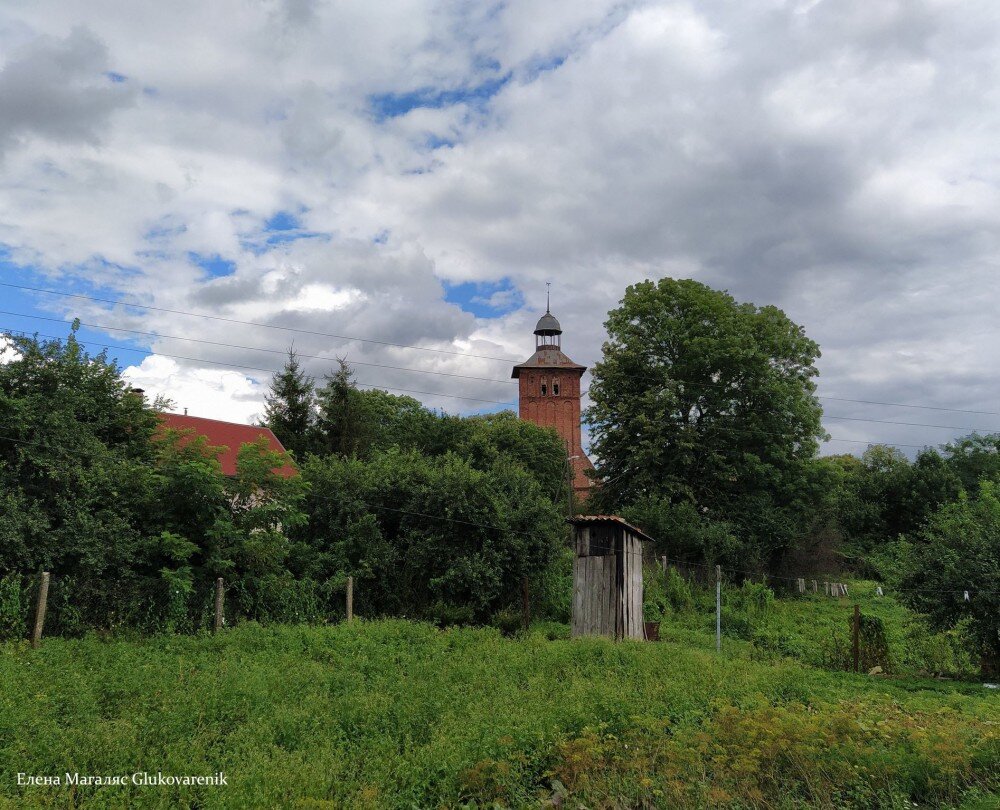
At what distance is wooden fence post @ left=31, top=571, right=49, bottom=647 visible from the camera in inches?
465

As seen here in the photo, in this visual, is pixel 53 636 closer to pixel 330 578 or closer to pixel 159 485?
pixel 159 485

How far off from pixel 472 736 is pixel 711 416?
25.7 meters

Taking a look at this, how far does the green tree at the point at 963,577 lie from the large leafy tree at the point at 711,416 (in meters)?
13.2

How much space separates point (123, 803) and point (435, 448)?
38950 millimetres

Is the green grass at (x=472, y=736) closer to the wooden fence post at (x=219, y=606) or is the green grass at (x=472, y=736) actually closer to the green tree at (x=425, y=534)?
the wooden fence post at (x=219, y=606)

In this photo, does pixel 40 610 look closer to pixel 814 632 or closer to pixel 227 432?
pixel 814 632

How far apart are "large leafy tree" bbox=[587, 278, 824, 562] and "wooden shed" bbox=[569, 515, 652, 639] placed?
37.8 feet

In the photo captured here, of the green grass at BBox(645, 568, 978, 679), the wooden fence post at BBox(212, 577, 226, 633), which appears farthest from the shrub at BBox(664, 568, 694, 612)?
the wooden fence post at BBox(212, 577, 226, 633)

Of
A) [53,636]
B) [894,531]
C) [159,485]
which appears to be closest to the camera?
[53,636]

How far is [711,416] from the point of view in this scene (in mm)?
30859

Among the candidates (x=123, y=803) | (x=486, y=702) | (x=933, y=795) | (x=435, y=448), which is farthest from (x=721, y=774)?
(x=435, y=448)

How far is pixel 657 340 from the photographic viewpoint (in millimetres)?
31812

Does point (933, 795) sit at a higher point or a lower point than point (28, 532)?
lower

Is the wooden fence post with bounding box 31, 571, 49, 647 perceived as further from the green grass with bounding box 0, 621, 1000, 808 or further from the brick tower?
the brick tower
